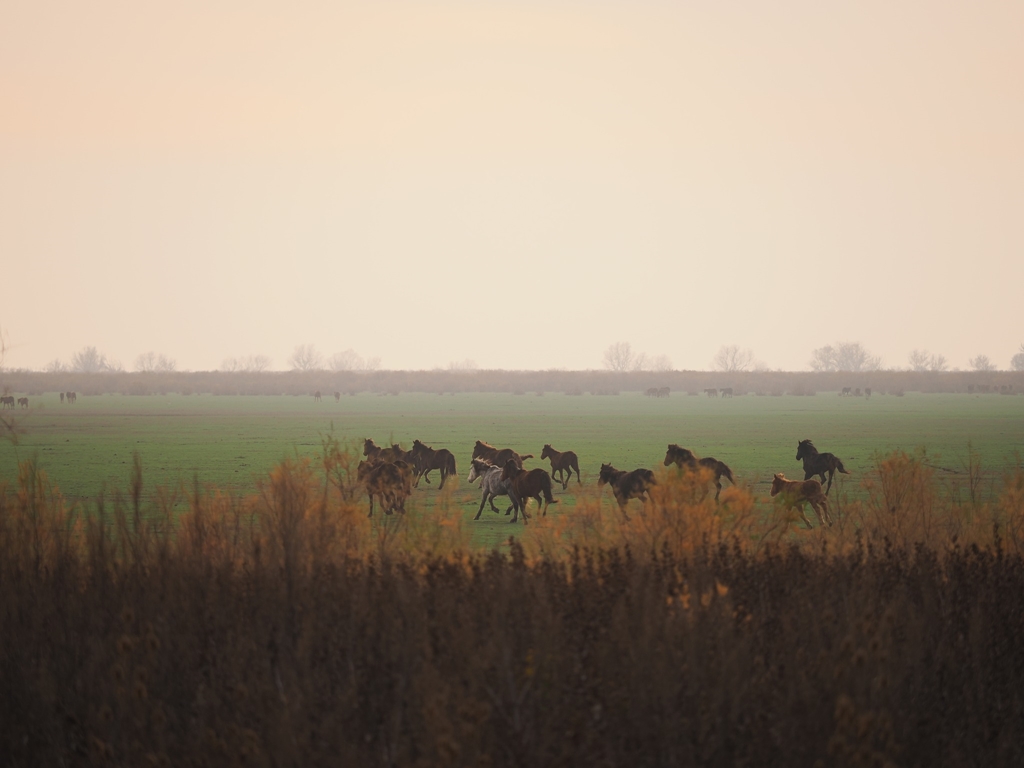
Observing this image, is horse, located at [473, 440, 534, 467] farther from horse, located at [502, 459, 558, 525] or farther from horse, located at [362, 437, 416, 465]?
horse, located at [502, 459, 558, 525]

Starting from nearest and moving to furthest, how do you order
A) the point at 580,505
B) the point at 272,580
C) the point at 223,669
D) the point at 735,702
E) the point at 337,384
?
the point at 735,702
the point at 223,669
the point at 272,580
the point at 580,505
the point at 337,384

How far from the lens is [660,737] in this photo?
6.64 m

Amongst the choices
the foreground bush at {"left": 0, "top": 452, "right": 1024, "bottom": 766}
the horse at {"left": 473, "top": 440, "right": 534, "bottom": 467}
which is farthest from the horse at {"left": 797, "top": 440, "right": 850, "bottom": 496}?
the foreground bush at {"left": 0, "top": 452, "right": 1024, "bottom": 766}

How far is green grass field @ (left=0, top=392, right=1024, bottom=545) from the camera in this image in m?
34.2

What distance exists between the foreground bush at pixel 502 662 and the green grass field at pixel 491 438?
9.30 meters

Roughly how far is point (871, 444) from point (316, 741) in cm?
4464

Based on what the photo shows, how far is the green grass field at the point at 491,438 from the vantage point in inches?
1347

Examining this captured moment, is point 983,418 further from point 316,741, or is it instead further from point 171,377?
point 171,377

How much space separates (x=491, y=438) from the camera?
2048 inches

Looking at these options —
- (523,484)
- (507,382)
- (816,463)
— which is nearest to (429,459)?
(523,484)

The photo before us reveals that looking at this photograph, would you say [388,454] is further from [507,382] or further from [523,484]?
[507,382]

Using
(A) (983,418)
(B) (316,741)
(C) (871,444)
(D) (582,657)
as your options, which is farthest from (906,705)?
(A) (983,418)

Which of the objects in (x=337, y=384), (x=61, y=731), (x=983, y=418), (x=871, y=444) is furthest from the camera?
(x=337, y=384)

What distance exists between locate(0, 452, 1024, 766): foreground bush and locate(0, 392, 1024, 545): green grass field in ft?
30.5
